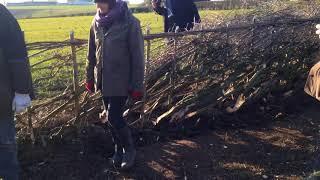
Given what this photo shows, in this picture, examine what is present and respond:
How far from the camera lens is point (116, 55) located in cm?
473

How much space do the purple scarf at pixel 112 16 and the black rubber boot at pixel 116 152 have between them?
3.49 feet

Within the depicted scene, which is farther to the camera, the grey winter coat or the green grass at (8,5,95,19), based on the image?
the green grass at (8,5,95,19)

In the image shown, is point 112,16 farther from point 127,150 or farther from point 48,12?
point 48,12

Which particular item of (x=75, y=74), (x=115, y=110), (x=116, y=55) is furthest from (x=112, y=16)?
(x=75, y=74)

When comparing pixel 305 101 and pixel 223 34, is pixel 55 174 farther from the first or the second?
pixel 305 101

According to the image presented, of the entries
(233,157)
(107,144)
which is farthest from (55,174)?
(233,157)

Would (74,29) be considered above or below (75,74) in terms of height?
below

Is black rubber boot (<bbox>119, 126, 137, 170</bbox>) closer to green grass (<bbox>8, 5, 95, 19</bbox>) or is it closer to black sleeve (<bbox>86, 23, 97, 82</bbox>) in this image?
black sleeve (<bbox>86, 23, 97, 82</bbox>)

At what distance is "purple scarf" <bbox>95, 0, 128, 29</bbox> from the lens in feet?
15.1

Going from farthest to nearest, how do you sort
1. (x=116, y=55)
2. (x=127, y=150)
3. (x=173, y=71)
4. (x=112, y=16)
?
(x=173, y=71) < (x=127, y=150) < (x=116, y=55) < (x=112, y=16)

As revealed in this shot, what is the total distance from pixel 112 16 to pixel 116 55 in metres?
0.36

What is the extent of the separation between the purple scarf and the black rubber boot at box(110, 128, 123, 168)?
106 cm

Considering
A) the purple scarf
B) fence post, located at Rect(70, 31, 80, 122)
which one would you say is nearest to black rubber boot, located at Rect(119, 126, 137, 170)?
fence post, located at Rect(70, 31, 80, 122)

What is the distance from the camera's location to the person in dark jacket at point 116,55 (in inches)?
184
